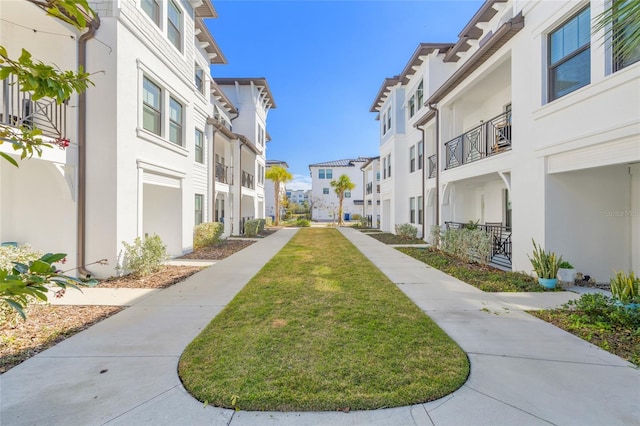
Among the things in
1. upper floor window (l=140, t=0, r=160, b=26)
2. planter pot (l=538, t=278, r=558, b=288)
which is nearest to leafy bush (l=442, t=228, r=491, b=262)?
planter pot (l=538, t=278, r=558, b=288)

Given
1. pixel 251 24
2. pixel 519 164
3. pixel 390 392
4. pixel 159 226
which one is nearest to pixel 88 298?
pixel 159 226

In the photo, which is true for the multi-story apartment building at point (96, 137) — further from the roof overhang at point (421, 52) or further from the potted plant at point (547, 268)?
the roof overhang at point (421, 52)

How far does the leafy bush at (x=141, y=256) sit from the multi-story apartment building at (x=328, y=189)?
4289cm

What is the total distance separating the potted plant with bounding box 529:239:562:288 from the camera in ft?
22.6

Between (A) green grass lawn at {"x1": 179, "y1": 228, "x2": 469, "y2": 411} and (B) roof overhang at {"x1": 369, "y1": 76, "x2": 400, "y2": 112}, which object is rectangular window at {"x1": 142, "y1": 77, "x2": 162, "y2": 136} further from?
(B) roof overhang at {"x1": 369, "y1": 76, "x2": 400, "y2": 112}

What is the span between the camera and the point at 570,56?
6797 mm

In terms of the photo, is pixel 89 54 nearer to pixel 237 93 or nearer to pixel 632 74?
pixel 632 74

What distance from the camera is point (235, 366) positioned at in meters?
3.51

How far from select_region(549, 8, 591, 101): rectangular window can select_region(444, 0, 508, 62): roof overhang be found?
443cm

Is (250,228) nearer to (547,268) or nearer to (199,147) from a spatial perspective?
(199,147)

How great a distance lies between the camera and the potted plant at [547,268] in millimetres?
6879

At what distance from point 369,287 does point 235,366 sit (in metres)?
4.22

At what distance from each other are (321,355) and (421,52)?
16055 mm

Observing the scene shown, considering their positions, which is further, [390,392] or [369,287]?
[369,287]
